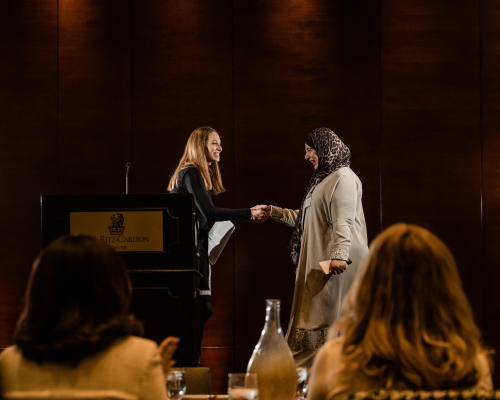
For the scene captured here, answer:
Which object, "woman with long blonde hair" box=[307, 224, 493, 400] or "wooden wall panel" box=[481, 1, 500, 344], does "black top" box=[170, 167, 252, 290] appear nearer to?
"wooden wall panel" box=[481, 1, 500, 344]

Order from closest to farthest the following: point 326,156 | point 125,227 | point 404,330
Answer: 1. point 404,330
2. point 125,227
3. point 326,156

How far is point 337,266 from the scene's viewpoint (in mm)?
4074

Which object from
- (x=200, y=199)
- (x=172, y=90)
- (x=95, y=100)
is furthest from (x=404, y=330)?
(x=95, y=100)

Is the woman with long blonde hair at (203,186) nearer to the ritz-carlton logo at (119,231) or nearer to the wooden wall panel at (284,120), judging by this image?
the wooden wall panel at (284,120)

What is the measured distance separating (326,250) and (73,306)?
9.60ft

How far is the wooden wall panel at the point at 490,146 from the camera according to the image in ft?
17.4

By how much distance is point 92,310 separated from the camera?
143 centimetres

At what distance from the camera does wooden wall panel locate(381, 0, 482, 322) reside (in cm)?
531

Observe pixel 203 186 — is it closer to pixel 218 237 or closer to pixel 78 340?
pixel 218 237

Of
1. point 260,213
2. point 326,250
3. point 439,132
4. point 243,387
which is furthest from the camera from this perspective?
point 439,132

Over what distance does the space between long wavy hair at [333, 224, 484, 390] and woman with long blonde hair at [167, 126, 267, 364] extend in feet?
8.94

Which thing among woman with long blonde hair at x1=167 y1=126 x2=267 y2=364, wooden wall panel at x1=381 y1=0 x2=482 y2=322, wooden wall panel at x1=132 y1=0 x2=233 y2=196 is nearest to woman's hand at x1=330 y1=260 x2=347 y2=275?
woman with long blonde hair at x1=167 y1=126 x2=267 y2=364

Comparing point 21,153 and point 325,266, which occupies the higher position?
point 21,153

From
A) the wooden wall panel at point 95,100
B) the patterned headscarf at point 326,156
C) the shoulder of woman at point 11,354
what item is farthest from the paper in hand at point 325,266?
the shoulder of woman at point 11,354
